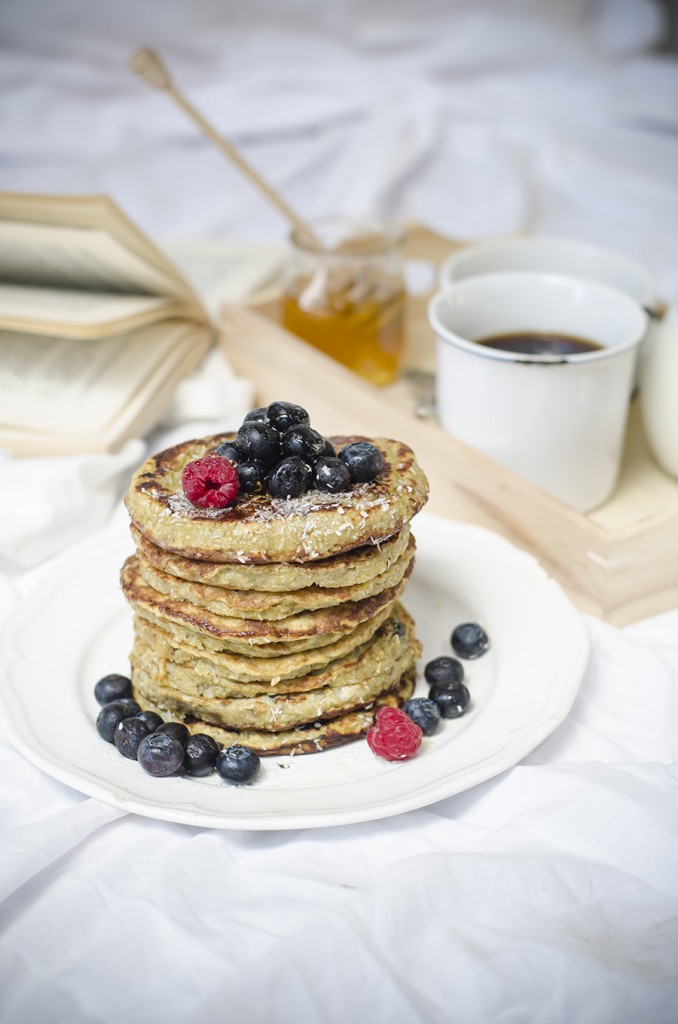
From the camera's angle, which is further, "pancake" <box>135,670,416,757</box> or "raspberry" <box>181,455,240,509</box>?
"pancake" <box>135,670,416,757</box>

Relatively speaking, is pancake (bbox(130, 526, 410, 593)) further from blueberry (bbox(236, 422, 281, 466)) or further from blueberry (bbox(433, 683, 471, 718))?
blueberry (bbox(433, 683, 471, 718))

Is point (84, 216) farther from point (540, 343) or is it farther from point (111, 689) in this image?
point (111, 689)

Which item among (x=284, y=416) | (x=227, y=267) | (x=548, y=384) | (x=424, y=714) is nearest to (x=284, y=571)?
(x=284, y=416)

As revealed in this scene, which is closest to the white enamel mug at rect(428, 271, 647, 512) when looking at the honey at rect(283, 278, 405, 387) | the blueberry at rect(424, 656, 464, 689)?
the honey at rect(283, 278, 405, 387)

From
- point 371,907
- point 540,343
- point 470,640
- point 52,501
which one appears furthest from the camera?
point 540,343

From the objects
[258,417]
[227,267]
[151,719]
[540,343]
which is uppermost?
[258,417]

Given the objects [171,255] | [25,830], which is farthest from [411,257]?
[25,830]

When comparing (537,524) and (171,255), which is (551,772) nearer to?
(537,524)
